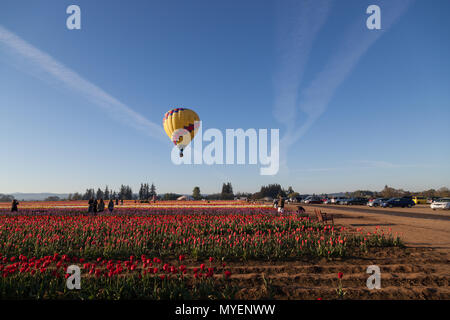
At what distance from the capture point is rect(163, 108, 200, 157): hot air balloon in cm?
2614

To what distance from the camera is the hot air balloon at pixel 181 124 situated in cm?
2614

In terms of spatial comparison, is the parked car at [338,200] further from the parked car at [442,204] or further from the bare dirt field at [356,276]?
the bare dirt field at [356,276]

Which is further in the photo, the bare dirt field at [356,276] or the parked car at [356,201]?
the parked car at [356,201]

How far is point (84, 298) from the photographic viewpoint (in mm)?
4477

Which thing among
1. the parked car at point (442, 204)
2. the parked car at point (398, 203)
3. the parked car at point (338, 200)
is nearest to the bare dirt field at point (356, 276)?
the parked car at point (442, 204)

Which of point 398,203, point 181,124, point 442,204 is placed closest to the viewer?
point 181,124

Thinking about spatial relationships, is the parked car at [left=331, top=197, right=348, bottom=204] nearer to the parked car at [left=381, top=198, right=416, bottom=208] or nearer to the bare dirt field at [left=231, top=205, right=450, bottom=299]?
the parked car at [left=381, top=198, right=416, bottom=208]

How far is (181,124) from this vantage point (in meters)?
26.0

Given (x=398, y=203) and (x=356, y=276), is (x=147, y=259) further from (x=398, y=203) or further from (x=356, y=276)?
(x=398, y=203)

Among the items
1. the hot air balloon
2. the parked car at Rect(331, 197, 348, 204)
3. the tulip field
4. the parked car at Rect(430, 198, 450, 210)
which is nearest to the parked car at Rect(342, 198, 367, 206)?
the parked car at Rect(331, 197, 348, 204)

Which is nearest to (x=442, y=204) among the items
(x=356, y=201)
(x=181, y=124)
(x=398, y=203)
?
(x=398, y=203)

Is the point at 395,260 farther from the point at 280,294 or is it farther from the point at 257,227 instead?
the point at 257,227

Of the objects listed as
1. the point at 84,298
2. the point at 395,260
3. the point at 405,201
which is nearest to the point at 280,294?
the point at 84,298
